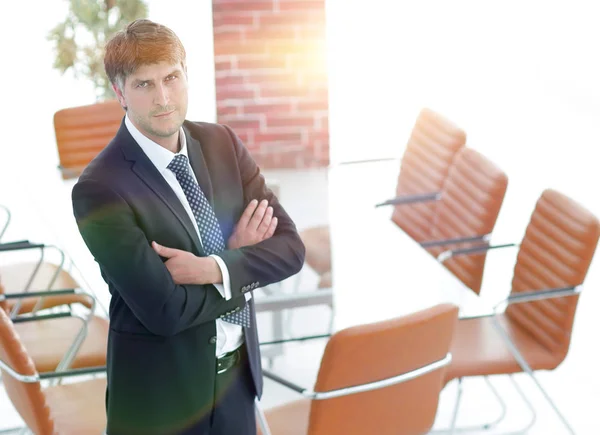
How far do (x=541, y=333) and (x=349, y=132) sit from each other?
3.43 metres

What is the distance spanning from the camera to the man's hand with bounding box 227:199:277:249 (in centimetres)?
238

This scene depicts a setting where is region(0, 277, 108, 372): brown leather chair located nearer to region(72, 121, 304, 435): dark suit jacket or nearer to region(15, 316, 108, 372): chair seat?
region(15, 316, 108, 372): chair seat

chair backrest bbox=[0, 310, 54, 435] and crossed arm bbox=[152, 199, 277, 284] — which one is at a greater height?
crossed arm bbox=[152, 199, 277, 284]

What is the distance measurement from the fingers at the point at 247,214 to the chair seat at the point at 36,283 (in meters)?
1.46

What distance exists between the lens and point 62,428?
9.36 ft

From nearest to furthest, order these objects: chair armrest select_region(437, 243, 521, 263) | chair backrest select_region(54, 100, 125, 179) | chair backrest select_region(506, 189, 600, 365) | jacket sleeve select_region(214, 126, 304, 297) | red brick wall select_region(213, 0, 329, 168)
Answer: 1. jacket sleeve select_region(214, 126, 304, 297)
2. chair backrest select_region(506, 189, 600, 365)
3. chair armrest select_region(437, 243, 521, 263)
4. chair backrest select_region(54, 100, 125, 179)
5. red brick wall select_region(213, 0, 329, 168)

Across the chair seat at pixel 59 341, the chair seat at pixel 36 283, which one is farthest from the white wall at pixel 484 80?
the chair seat at pixel 59 341

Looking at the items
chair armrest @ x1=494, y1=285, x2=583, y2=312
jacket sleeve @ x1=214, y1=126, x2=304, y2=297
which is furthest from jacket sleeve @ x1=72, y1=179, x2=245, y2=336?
chair armrest @ x1=494, y1=285, x2=583, y2=312

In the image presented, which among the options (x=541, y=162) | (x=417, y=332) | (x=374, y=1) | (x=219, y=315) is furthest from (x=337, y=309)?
Answer: (x=374, y=1)

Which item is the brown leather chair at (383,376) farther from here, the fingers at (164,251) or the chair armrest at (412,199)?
the chair armrest at (412,199)

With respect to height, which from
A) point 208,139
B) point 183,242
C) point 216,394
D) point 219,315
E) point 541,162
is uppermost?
point 208,139

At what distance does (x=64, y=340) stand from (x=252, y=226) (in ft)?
4.10

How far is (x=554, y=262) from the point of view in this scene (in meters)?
3.15

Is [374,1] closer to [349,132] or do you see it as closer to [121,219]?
[349,132]
